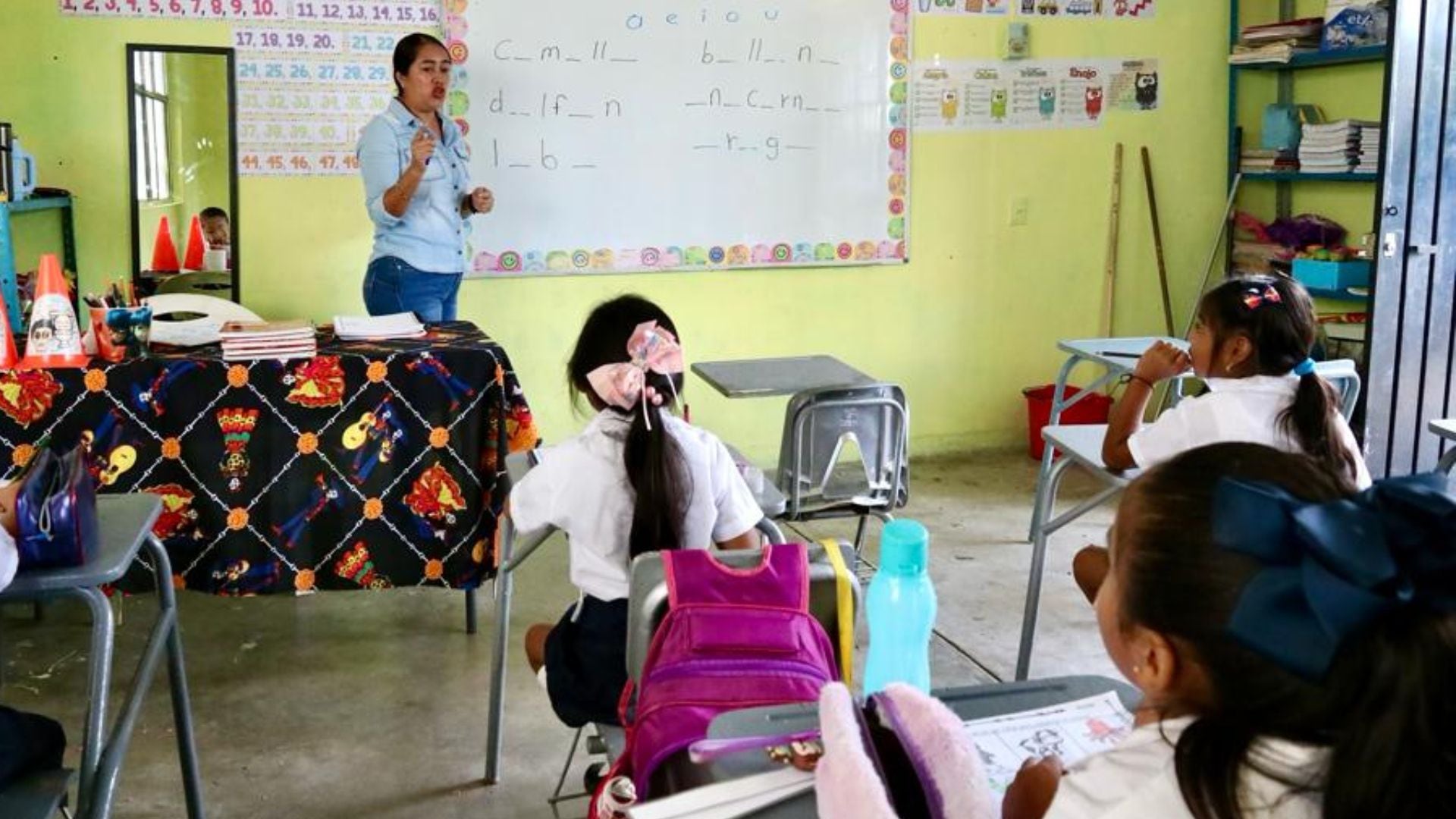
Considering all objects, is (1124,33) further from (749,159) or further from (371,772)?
(371,772)

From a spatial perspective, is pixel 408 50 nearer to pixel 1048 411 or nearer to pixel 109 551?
pixel 109 551

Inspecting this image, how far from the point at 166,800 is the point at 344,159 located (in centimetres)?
237

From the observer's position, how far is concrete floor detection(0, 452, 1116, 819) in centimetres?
257

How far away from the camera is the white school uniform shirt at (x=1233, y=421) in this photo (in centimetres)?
242

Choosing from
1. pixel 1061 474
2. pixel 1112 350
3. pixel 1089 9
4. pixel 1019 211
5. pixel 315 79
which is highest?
pixel 1089 9

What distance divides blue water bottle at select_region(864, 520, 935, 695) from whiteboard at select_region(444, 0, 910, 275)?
3.22 meters

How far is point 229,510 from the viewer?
9.85 feet

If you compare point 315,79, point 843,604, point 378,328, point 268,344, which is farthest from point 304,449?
point 843,604

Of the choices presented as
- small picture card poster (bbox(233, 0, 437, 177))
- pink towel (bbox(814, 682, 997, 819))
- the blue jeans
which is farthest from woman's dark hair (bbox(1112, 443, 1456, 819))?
small picture card poster (bbox(233, 0, 437, 177))

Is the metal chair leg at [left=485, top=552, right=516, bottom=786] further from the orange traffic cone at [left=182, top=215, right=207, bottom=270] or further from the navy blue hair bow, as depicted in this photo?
the orange traffic cone at [left=182, top=215, right=207, bottom=270]

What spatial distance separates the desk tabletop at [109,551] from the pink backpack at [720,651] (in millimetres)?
802

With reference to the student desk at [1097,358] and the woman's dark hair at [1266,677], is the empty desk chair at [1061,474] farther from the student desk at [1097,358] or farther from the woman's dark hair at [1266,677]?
the woman's dark hair at [1266,677]

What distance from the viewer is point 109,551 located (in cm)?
188

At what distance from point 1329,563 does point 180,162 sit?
4.03 m
